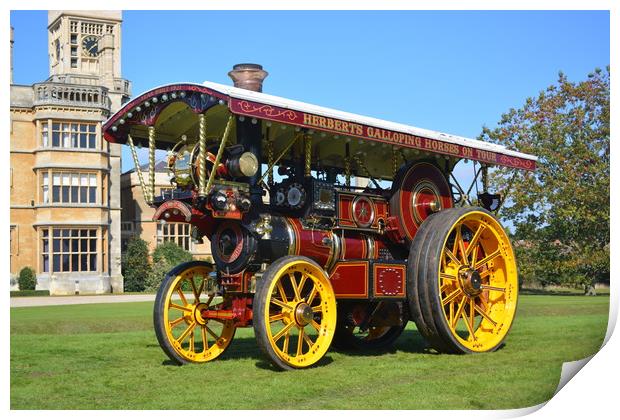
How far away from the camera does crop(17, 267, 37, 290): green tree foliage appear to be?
1663 inches

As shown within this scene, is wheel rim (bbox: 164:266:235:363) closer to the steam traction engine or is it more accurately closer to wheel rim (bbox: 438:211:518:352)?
the steam traction engine

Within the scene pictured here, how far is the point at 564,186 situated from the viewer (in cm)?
2775

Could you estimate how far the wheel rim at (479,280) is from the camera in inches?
484

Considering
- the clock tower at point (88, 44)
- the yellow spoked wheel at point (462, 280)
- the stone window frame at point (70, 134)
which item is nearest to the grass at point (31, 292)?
the stone window frame at point (70, 134)

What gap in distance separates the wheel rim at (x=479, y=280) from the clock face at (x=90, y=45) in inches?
1895

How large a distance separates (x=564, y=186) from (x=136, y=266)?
27788 millimetres

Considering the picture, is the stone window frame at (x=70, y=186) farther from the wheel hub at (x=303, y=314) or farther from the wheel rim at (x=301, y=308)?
the wheel hub at (x=303, y=314)

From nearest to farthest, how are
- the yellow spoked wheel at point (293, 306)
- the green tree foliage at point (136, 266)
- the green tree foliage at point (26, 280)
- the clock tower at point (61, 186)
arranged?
the yellow spoked wheel at point (293, 306)
the green tree foliage at point (26, 280)
the clock tower at point (61, 186)
the green tree foliage at point (136, 266)

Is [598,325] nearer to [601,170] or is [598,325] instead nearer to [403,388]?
[403,388]

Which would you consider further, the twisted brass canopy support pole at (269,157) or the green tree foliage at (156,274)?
the green tree foliage at (156,274)

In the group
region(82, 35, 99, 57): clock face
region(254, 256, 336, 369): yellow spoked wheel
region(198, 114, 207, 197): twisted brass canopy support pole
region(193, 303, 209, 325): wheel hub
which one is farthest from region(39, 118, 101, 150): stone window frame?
region(198, 114, 207, 197): twisted brass canopy support pole

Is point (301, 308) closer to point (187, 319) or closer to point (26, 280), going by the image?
point (187, 319)

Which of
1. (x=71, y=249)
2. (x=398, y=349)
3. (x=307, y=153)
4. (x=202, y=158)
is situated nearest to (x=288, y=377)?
(x=202, y=158)
